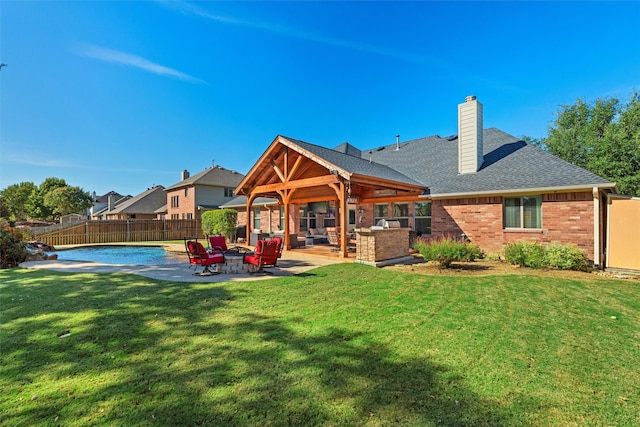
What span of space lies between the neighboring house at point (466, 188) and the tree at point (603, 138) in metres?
12.7

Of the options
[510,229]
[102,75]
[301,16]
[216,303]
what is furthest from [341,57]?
[216,303]

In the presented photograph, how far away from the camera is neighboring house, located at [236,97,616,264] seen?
1003 centimetres

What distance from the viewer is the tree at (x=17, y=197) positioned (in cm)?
4960

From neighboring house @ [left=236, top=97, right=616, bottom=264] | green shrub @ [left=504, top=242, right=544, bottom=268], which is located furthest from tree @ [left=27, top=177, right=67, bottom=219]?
green shrub @ [left=504, top=242, right=544, bottom=268]

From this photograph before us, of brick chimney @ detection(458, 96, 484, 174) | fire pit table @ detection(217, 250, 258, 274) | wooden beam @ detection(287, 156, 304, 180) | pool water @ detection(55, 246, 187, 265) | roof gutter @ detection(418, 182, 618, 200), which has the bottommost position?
pool water @ detection(55, 246, 187, 265)

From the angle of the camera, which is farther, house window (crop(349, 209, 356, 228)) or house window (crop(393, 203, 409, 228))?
house window (crop(349, 209, 356, 228))

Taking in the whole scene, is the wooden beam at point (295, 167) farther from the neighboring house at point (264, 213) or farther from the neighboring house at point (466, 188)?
the neighboring house at point (264, 213)

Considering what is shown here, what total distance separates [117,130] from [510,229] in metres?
23.8

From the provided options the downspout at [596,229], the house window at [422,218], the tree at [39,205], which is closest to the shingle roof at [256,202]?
the house window at [422,218]

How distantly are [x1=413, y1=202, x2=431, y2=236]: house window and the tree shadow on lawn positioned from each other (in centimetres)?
1077

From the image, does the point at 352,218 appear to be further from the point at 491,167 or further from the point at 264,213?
the point at 264,213

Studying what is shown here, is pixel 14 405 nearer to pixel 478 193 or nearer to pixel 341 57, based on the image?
pixel 478 193

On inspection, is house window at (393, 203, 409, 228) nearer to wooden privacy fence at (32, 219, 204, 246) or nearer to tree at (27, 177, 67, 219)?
wooden privacy fence at (32, 219, 204, 246)

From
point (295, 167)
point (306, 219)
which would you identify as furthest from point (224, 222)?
point (295, 167)
